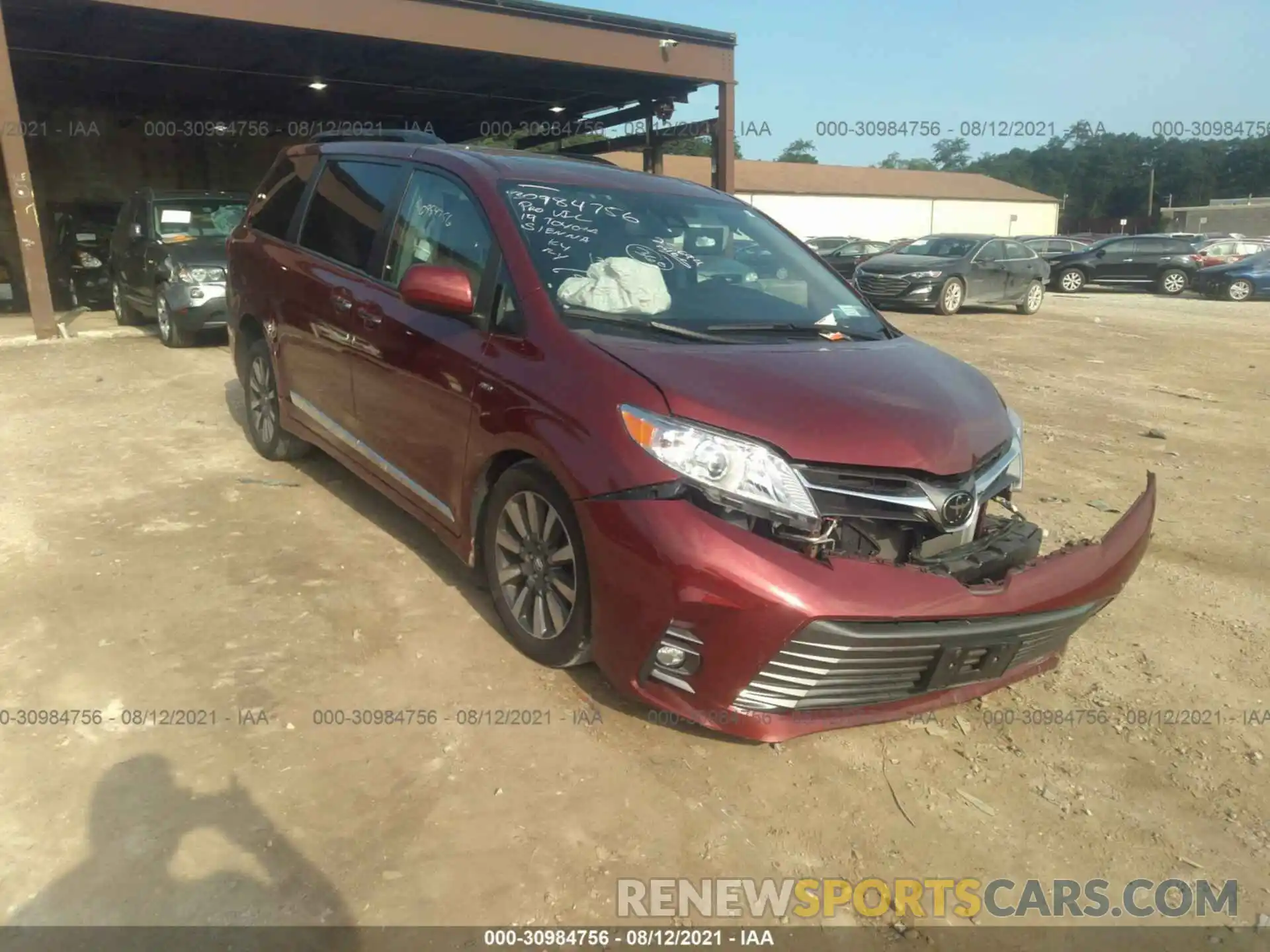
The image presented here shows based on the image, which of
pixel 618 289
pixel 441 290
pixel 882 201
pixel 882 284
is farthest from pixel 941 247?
pixel 882 201

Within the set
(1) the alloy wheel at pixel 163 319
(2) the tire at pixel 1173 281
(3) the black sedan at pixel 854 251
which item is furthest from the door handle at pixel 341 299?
(2) the tire at pixel 1173 281

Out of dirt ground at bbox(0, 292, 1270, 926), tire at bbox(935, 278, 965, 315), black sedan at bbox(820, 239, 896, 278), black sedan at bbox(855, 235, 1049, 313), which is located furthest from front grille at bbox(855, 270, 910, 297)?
dirt ground at bbox(0, 292, 1270, 926)

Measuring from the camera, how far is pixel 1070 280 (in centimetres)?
2484

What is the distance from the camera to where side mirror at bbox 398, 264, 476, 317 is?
336 cm

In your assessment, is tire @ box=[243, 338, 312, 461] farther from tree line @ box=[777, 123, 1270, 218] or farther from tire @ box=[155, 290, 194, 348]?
tree line @ box=[777, 123, 1270, 218]

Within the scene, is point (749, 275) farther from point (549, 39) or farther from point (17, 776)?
point (549, 39)

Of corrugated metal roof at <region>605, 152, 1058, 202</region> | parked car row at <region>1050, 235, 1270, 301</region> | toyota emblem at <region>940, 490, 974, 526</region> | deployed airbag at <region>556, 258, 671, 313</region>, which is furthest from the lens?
corrugated metal roof at <region>605, 152, 1058, 202</region>

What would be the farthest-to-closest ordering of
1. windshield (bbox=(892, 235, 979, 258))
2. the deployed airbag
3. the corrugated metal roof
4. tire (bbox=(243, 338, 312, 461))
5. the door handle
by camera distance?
1. the corrugated metal roof
2. windshield (bbox=(892, 235, 979, 258))
3. tire (bbox=(243, 338, 312, 461))
4. the door handle
5. the deployed airbag

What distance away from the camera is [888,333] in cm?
395

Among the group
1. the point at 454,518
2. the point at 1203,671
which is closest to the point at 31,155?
the point at 454,518

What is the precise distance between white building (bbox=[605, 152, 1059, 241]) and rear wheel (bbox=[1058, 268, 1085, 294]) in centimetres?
1595

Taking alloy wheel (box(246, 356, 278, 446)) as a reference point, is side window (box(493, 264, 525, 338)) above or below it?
above

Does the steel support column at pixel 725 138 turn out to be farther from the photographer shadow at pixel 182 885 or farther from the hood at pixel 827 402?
the photographer shadow at pixel 182 885

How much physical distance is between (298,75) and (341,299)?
14.3m
